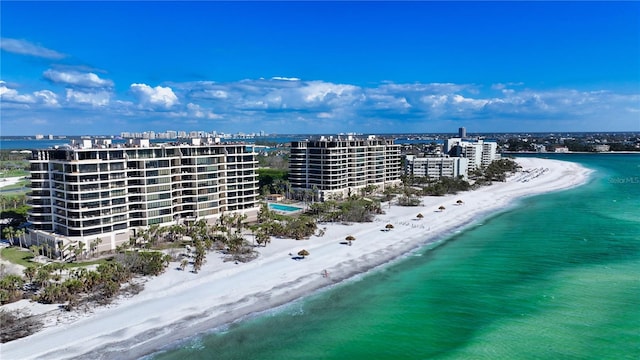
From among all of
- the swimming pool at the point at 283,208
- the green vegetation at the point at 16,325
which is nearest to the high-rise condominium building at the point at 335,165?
the swimming pool at the point at 283,208

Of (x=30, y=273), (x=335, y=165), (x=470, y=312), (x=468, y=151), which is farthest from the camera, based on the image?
(x=468, y=151)

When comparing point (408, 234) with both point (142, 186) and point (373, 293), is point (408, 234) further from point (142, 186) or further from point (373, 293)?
point (142, 186)

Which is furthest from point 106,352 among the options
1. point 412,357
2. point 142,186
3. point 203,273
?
point 142,186

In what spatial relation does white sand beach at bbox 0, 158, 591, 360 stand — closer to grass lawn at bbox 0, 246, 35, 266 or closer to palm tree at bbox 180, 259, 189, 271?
palm tree at bbox 180, 259, 189, 271

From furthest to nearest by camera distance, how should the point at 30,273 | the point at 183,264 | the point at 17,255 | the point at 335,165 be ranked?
the point at 335,165 → the point at 17,255 → the point at 183,264 → the point at 30,273

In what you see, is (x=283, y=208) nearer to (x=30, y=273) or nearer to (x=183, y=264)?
(x=183, y=264)

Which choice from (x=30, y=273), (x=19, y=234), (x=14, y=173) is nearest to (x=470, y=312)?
(x=30, y=273)

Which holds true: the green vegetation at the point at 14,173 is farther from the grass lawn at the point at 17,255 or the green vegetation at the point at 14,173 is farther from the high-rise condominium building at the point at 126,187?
the grass lawn at the point at 17,255

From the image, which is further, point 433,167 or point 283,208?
point 433,167
